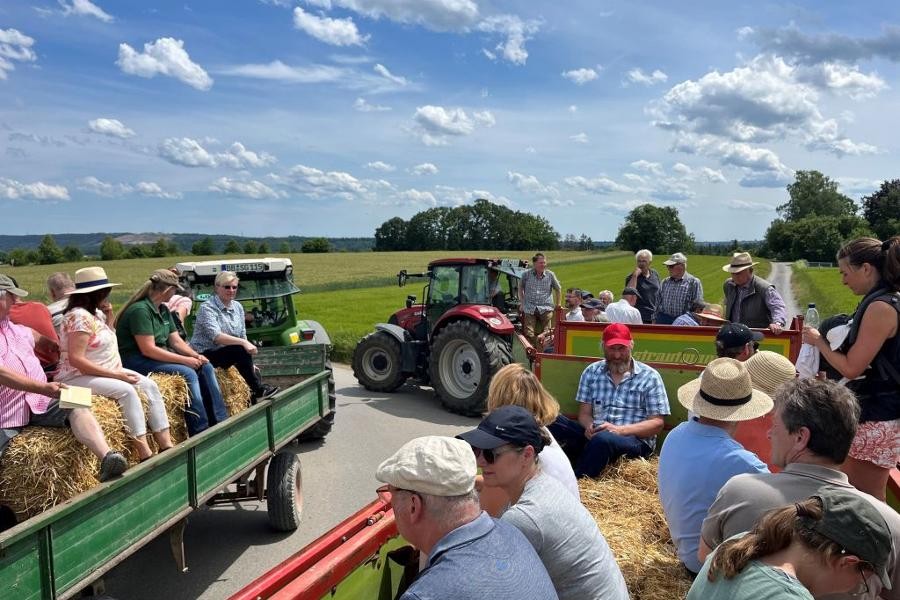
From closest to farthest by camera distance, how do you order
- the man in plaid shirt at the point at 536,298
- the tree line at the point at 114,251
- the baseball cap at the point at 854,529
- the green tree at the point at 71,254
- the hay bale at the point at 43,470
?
1. the baseball cap at the point at 854,529
2. the hay bale at the point at 43,470
3. the man in plaid shirt at the point at 536,298
4. the tree line at the point at 114,251
5. the green tree at the point at 71,254

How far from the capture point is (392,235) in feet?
311

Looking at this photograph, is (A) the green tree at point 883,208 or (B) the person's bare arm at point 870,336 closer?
(B) the person's bare arm at point 870,336

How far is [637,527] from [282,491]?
2928mm

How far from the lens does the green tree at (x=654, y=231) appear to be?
105 meters

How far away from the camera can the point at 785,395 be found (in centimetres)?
244

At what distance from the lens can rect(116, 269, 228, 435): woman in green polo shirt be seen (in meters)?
4.85

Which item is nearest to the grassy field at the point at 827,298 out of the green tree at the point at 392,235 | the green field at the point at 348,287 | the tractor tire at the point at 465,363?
the green field at the point at 348,287

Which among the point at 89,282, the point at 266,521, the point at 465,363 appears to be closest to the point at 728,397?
the point at 89,282

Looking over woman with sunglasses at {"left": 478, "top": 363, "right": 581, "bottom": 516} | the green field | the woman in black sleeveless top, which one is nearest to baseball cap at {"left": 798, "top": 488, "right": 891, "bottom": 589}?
woman with sunglasses at {"left": 478, "top": 363, "right": 581, "bottom": 516}

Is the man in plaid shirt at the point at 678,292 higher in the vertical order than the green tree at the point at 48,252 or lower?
higher

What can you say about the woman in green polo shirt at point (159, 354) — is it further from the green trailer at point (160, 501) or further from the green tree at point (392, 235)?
the green tree at point (392, 235)

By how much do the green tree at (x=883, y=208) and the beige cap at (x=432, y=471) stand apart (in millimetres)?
78159

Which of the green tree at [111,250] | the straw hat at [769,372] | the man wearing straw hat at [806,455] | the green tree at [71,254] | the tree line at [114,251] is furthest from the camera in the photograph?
the green tree at [111,250]

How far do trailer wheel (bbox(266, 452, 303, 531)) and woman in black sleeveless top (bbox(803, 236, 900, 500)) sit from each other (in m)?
3.93
